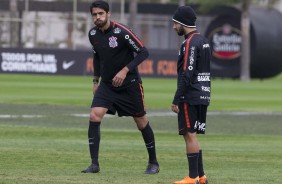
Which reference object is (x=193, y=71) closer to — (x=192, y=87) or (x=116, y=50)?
(x=192, y=87)

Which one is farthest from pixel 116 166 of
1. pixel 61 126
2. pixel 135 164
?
pixel 61 126

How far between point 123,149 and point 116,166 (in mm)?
2666

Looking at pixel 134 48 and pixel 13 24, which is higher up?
pixel 134 48

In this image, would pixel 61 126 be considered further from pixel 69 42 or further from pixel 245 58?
pixel 69 42

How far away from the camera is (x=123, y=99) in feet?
44.8

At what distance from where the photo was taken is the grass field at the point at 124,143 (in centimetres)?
1315

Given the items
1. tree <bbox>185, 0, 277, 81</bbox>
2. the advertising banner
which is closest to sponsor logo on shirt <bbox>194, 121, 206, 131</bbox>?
the advertising banner

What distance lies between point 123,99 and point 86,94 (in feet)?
72.9

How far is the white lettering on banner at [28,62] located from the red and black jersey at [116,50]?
3789cm

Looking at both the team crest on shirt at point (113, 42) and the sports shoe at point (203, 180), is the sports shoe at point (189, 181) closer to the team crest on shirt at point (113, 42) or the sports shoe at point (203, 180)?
the sports shoe at point (203, 180)

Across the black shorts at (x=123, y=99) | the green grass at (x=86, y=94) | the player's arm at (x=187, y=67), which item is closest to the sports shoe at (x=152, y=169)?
the black shorts at (x=123, y=99)

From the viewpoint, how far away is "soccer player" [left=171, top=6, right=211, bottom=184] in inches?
476

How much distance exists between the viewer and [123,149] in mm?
16859

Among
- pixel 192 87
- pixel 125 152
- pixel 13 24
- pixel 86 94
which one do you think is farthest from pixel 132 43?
pixel 13 24
